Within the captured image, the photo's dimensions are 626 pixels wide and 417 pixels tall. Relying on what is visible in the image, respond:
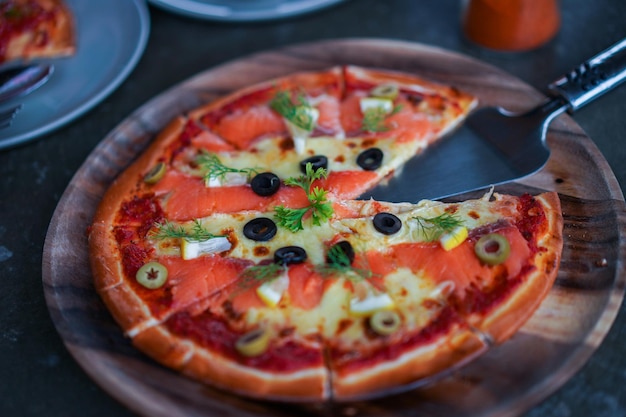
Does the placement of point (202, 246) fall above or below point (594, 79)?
below

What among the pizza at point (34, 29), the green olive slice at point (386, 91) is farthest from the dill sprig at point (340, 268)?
the pizza at point (34, 29)

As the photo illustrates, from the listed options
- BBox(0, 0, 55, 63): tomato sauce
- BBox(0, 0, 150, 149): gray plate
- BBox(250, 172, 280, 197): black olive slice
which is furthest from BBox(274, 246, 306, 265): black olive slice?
BBox(0, 0, 55, 63): tomato sauce

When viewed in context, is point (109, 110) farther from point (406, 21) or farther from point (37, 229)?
point (406, 21)

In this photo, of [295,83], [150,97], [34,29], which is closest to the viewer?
[295,83]

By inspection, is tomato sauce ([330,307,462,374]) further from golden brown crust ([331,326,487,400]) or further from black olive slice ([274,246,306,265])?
black olive slice ([274,246,306,265])

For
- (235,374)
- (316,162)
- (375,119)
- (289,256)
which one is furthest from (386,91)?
(235,374)

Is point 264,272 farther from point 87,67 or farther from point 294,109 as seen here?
point 87,67

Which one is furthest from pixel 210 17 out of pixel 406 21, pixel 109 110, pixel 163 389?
pixel 163 389

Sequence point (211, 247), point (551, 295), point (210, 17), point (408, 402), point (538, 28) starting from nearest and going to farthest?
point (408, 402), point (551, 295), point (211, 247), point (538, 28), point (210, 17)
